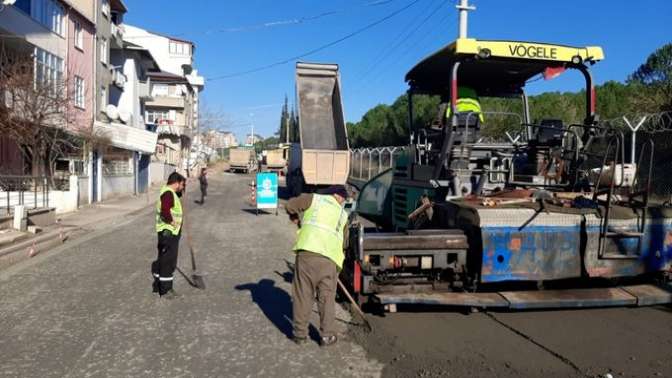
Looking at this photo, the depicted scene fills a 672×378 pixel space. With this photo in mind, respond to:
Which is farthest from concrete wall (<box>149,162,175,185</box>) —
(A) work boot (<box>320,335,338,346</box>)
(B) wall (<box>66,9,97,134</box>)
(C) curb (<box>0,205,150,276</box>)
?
(A) work boot (<box>320,335,338,346</box>)

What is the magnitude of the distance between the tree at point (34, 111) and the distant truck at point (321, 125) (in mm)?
8059

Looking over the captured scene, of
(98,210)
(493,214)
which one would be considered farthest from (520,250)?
(98,210)

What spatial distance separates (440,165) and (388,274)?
158cm

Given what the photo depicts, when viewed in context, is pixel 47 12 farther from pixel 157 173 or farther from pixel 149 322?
pixel 149 322

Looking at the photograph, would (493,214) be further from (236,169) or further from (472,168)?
(236,169)

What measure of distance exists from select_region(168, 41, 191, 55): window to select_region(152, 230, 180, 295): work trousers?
75.4 meters

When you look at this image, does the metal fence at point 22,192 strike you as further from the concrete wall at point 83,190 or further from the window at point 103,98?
the window at point 103,98

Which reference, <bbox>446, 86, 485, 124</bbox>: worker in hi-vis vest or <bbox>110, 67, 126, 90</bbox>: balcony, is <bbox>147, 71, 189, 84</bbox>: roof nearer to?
A: <bbox>110, 67, 126, 90</bbox>: balcony

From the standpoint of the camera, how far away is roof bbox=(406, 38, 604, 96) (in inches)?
263

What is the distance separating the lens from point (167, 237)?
7289 millimetres

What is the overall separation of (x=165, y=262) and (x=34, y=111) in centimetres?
1367

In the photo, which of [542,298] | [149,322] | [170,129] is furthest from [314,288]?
[170,129]

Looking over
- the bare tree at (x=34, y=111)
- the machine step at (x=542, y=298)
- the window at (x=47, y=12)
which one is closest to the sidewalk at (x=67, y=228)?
the bare tree at (x=34, y=111)

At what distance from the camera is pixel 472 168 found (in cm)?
721
